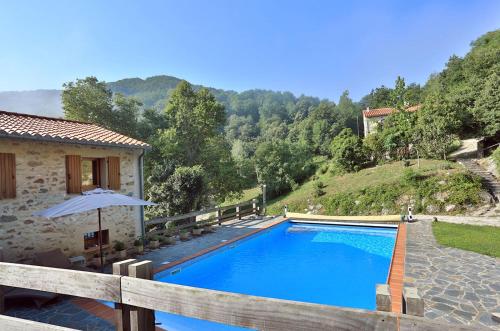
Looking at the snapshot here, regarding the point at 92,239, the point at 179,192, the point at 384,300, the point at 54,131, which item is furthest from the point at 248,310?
the point at 179,192

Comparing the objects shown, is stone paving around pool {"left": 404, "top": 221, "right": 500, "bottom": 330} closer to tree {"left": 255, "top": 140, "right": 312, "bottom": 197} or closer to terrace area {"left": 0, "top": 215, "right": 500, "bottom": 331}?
terrace area {"left": 0, "top": 215, "right": 500, "bottom": 331}

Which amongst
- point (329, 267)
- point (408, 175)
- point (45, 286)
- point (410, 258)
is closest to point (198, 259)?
point (329, 267)

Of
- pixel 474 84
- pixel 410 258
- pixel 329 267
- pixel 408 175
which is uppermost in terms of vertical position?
pixel 474 84

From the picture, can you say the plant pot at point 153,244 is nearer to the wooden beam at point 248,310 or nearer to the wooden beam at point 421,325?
the wooden beam at point 248,310

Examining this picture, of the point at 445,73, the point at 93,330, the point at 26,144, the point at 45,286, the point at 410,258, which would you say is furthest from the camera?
the point at 445,73

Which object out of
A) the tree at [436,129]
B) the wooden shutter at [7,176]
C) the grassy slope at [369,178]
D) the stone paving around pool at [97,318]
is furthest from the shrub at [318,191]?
the wooden shutter at [7,176]

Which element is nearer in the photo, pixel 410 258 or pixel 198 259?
pixel 410 258

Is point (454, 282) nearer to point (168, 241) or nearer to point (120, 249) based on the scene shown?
point (168, 241)

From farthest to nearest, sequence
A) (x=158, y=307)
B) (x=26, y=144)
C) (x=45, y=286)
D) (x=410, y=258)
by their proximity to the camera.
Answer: (x=410, y=258) < (x=26, y=144) < (x=45, y=286) < (x=158, y=307)

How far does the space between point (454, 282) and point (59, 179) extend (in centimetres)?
1009

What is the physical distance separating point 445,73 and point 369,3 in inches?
1213

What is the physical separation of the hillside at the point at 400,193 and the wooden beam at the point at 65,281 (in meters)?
18.0

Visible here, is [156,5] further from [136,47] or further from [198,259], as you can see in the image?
[198,259]

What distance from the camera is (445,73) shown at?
37.2m
